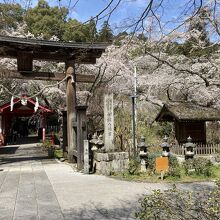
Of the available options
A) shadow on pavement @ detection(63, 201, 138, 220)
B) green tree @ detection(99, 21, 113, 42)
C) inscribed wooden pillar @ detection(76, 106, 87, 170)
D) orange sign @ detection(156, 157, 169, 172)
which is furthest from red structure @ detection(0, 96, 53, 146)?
green tree @ detection(99, 21, 113, 42)

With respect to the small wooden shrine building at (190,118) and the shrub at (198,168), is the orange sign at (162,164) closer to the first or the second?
the shrub at (198,168)

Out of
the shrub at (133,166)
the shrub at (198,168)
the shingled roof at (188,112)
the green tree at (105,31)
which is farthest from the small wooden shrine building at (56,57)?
the green tree at (105,31)

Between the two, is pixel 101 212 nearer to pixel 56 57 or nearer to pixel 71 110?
pixel 71 110

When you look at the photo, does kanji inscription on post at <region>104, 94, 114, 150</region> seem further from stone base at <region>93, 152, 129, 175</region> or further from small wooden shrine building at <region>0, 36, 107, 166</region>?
small wooden shrine building at <region>0, 36, 107, 166</region>

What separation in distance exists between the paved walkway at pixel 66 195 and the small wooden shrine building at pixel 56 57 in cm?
282

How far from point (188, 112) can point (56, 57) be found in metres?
7.00

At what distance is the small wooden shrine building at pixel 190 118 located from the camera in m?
17.5

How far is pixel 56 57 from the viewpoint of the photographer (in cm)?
1509

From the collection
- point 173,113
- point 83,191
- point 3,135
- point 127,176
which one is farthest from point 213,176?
point 3,135

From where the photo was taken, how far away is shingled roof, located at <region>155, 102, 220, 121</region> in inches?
683

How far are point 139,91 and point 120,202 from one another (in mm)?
20399

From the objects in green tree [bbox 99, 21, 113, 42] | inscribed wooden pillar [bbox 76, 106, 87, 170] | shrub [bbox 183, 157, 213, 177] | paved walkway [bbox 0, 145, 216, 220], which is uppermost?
green tree [bbox 99, 21, 113, 42]

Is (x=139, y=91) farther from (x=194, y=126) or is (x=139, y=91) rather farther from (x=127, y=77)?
(x=194, y=126)

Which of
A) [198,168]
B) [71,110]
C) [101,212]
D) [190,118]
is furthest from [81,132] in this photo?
[190,118]
